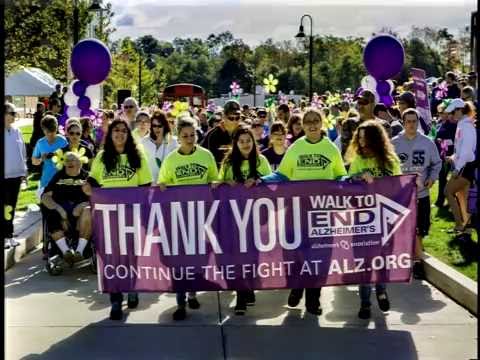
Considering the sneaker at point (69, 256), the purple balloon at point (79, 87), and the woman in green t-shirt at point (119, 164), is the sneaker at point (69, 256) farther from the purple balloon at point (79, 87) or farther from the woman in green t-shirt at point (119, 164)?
the purple balloon at point (79, 87)

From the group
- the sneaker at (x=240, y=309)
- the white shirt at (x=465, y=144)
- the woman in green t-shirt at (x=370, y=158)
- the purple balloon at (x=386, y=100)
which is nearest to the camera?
the woman in green t-shirt at (x=370, y=158)

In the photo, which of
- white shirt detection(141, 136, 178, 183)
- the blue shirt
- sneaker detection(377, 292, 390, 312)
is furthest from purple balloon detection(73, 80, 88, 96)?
sneaker detection(377, 292, 390, 312)

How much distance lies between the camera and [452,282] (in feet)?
25.9

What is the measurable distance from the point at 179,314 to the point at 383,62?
7.18 m

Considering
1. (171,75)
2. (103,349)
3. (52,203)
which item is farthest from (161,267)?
(171,75)

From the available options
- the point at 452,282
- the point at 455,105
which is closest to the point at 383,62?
the point at 455,105

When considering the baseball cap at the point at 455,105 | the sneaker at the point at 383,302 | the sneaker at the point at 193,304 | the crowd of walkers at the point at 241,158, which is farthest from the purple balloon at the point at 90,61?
the sneaker at the point at 383,302

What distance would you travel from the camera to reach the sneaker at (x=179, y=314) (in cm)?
720

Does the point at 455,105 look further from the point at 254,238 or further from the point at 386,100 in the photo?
the point at 254,238

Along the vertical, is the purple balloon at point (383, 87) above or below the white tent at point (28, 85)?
below

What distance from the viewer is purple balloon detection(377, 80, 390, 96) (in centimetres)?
1332

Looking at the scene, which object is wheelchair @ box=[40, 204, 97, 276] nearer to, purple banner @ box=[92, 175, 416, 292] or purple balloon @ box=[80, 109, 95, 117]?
purple banner @ box=[92, 175, 416, 292]

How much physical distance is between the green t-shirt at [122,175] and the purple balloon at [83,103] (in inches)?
276

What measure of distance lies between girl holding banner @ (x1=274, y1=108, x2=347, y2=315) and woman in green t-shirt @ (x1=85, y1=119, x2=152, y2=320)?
4.15 feet
